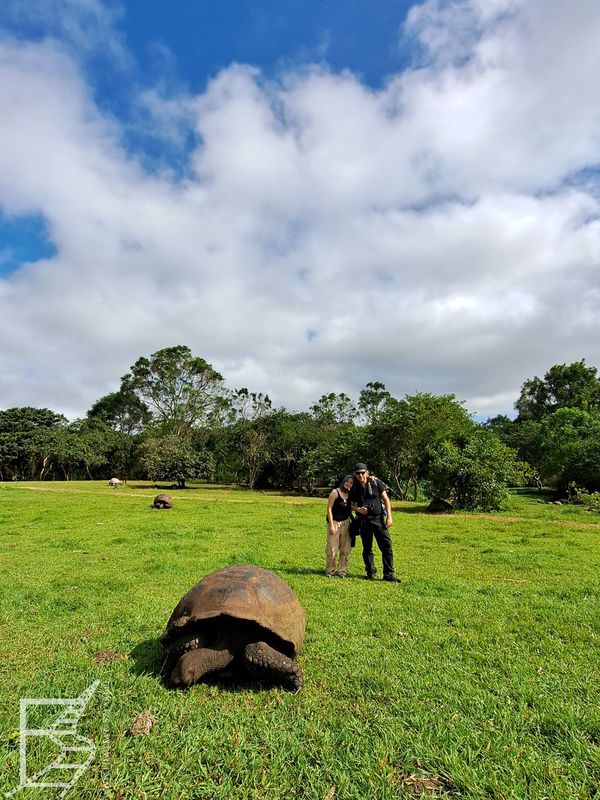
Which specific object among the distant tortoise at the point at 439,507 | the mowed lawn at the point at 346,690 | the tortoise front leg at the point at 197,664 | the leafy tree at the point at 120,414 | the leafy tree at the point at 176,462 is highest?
the leafy tree at the point at 120,414

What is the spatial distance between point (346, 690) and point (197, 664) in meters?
1.25

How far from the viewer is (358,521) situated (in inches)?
302

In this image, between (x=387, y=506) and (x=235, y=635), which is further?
(x=387, y=506)

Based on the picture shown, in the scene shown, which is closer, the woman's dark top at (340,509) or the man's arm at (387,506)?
the man's arm at (387,506)

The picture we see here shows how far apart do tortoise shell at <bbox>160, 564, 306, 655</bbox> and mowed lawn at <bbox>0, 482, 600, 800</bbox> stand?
0.40 meters

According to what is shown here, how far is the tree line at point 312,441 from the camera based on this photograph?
2256cm

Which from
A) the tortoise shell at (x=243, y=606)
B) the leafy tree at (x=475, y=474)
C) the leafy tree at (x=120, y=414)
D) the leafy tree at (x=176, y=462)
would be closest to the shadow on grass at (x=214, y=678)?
the tortoise shell at (x=243, y=606)

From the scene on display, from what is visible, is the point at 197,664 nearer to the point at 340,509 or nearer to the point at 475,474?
the point at 340,509

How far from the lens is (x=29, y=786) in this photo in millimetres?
2604

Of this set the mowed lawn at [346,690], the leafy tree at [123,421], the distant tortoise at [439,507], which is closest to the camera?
the mowed lawn at [346,690]

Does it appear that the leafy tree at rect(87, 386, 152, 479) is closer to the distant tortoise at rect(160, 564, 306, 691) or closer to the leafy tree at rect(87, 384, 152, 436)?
the leafy tree at rect(87, 384, 152, 436)

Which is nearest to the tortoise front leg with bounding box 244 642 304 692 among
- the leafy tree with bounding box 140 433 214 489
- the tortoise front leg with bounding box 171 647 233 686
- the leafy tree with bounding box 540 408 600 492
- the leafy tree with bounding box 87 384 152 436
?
the tortoise front leg with bounding box 171 647 233 686

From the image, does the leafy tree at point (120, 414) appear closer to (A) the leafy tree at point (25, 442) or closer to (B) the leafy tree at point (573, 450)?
(A) the leafy tree at point (25, 442)

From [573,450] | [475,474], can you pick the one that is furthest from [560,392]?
[475,474]
